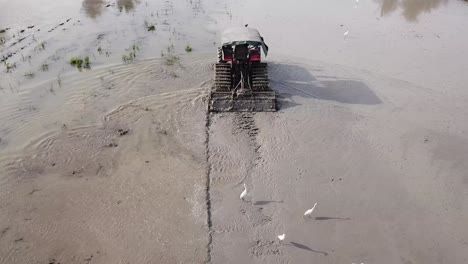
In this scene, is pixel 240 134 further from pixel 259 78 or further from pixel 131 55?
pixel 131 55

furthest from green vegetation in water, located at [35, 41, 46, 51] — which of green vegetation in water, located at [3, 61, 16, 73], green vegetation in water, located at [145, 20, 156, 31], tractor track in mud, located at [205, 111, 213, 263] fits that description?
tractor track in mud, located at [205, 111, 213, 263]

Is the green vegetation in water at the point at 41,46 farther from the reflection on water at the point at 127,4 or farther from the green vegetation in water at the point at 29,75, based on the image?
the reflection on water at the point at 127,4

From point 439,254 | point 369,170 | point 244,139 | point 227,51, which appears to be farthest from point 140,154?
point 439,254

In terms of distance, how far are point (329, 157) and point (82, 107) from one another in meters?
7.04

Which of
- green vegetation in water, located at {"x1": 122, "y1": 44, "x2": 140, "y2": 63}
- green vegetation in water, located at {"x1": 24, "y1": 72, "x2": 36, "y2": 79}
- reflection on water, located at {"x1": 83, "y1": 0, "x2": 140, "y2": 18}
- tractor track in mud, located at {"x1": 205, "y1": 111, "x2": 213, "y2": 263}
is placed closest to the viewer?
tractor track in mud, located at {"x1": 205, "y1": 111, "x2": 213, "y2": 263}

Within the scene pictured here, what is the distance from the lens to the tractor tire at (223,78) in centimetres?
1147

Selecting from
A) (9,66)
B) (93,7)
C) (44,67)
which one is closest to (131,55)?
(44,67)

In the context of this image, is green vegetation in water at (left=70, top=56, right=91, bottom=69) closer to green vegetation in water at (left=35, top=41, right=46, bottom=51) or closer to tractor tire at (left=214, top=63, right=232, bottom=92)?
green vegetation in water at (left=35, top=41, right=46, bottom=51)

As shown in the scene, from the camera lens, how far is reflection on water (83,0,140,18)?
18.7m

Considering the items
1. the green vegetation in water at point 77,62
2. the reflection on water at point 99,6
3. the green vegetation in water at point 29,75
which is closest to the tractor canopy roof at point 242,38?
the green vegetation in water at point 77,62

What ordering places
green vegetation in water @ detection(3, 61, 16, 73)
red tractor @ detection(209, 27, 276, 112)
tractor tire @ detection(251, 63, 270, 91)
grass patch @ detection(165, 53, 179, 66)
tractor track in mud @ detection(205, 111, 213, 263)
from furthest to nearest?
grass patch @ detection(165, 53, 179, 66) < green vegetation in water @ detection(3, 61, 16, 73) < tractor tire @ detection(251, 63, 270, 91) < red tractor @ detection(209, 27, 276, 112) < tractor track in mud @ detection(205, 111, 213, 263)

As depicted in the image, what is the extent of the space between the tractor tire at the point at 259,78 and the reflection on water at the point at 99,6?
10390mm

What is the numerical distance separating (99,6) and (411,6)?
54.2 feet

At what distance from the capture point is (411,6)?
20.7 metres
